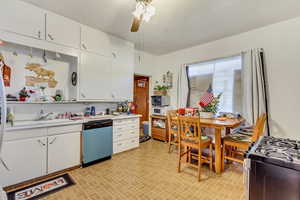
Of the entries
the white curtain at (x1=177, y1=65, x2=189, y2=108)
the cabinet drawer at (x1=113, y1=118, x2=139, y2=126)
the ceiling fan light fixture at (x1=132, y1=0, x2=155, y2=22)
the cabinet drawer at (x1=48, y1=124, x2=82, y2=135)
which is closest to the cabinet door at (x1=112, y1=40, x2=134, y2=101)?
the cabinet drawer at (x1=113, y1=118, x2=139, y2=126)

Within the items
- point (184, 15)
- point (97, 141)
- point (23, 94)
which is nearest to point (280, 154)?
point (184, 15)

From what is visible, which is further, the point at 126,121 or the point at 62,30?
the point at 126,121

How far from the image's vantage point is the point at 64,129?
234 cm

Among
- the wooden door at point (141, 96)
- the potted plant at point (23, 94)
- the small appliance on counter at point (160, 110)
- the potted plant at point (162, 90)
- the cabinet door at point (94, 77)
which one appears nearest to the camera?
the potted plant at point (23, 94)

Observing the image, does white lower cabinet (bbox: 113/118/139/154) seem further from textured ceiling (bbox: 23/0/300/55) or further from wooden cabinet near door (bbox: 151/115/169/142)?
textured ceiling (bbox: 23/0/300/55)

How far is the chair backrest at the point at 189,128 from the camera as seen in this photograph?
214 centimetres

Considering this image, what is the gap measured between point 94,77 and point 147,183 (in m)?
2.19

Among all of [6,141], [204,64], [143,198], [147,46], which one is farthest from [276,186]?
[147,46]

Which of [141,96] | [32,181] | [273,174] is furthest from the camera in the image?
[141,96]

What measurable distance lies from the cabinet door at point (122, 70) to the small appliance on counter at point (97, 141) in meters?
0.82

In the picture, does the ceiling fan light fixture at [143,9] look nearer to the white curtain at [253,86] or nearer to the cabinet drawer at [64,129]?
the cabinet drawer at [64,129]

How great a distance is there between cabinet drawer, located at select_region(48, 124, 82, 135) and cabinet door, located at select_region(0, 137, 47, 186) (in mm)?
143

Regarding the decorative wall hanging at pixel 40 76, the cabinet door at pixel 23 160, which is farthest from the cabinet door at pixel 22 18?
the cabinet door at pixel 23 160

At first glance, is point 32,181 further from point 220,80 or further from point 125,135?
point 220,80
